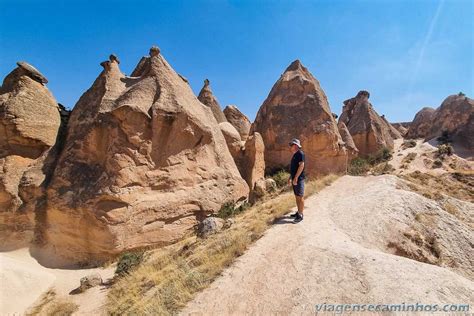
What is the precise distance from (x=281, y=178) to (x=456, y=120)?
2596cm

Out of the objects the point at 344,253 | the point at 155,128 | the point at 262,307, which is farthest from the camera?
the point at 155,128

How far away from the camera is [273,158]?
1557cm

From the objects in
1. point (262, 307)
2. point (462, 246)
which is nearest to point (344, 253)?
point (262, 307)

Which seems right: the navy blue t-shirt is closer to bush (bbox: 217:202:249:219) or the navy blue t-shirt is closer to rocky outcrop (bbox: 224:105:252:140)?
bush (bbox: 217:202:249:219)

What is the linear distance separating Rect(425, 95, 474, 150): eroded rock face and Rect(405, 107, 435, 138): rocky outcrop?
1.07 meters

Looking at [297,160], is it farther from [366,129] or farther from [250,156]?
[366,129]

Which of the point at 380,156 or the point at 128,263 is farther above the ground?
the point at 380,156

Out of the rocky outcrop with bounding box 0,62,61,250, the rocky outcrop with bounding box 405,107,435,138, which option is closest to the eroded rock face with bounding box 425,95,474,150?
the rocky outcrop with bounding box 405,107,435,138

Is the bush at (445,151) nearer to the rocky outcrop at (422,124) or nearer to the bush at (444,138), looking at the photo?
the bush at (444,138)

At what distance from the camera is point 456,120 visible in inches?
1094

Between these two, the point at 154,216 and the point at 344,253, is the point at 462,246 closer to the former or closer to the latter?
the point at 344,253

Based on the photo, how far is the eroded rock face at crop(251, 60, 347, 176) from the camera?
14641mm

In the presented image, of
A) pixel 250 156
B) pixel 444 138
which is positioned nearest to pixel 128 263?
pixel 250 156

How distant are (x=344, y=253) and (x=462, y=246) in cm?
450
